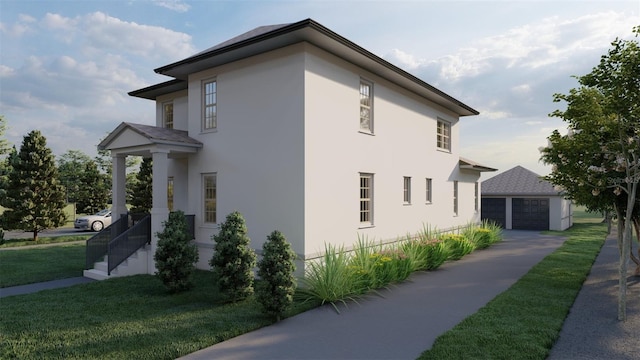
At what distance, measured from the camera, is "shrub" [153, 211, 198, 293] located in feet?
32.5

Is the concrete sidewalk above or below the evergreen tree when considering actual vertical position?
below

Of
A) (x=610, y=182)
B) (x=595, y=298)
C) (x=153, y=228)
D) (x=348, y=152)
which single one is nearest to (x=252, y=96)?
(x=348, y=152)

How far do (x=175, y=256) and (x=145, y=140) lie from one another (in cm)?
426

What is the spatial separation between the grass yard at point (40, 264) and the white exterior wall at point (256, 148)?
486cm

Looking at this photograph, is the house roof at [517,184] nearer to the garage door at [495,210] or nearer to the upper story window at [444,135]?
the garage door at [495,210]

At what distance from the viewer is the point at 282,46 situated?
11.4 metres

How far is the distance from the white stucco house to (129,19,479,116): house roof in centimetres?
4

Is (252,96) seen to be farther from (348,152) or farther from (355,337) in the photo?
(355,337)

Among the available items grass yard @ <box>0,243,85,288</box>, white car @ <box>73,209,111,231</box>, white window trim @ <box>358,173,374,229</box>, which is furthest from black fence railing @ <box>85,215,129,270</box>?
white car @ <box>73,209,111,231</box>

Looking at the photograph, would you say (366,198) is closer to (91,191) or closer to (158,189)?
(158,189)

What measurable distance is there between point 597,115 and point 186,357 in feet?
31.8

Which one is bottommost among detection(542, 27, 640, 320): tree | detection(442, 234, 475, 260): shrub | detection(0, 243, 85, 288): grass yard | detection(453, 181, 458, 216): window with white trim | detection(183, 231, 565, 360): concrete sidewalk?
detection(0, 243, 85, 288): grass yard

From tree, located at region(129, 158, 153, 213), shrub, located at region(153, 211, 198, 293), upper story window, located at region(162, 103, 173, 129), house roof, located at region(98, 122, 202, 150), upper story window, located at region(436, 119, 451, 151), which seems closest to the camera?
shrub, located at region(153, 211, 198, 293)

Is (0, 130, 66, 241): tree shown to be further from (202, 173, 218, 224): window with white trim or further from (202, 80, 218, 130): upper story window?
(202, 80, 218, 130): upper story window
